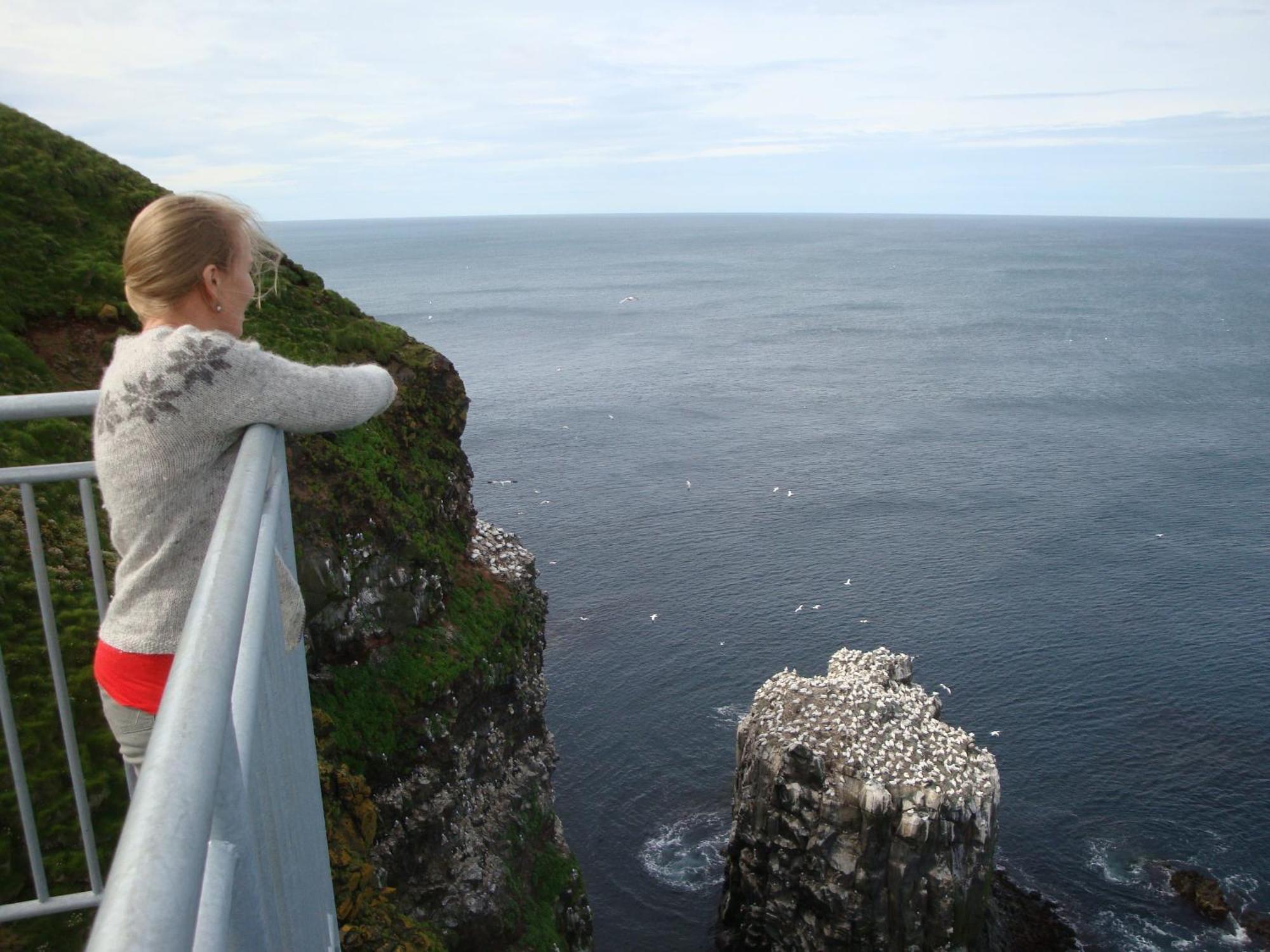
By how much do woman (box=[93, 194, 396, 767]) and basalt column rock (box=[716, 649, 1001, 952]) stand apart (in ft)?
89.5

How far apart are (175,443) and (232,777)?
239 centimetres

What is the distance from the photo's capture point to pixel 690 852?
1511 inches

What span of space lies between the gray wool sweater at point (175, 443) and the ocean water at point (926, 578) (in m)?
33.4

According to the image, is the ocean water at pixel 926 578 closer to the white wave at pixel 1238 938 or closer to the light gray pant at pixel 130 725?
the white wave at pixel 1238 938

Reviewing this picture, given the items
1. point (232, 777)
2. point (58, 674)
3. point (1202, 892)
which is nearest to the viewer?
Answer: point (232, 777)

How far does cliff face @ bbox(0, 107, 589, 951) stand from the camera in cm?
1891

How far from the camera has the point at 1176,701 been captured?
45.3 meters

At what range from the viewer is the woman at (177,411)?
14.4 feet

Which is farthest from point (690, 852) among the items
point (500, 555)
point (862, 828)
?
point (500, 555)

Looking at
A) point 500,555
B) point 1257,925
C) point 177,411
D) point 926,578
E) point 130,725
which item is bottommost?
point 1257,925

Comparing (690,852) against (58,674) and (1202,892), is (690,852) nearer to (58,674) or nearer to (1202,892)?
(1202,892)

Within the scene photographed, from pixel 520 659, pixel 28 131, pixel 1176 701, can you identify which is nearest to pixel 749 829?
pixel 520 659

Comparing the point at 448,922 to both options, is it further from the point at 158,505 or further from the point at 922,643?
the point at 922,643

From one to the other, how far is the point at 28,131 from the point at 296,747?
81.2 feet
